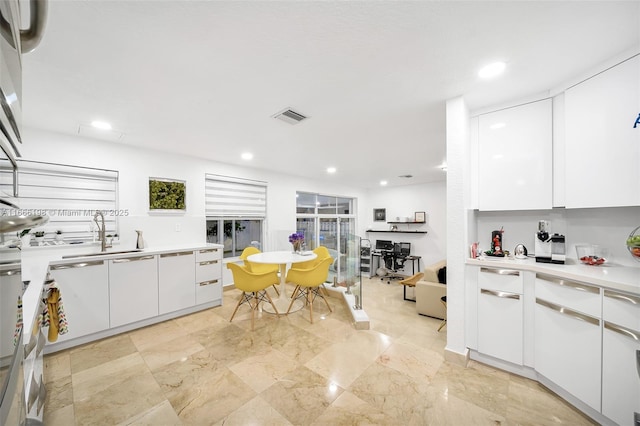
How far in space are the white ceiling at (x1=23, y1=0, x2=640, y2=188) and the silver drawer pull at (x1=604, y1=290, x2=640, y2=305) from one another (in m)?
1.60

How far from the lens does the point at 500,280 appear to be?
2062 mm

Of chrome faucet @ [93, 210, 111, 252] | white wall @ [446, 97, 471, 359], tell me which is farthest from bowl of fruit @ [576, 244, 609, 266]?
chrome faucet @ [93, 210, 111, 252]

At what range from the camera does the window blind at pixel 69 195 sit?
2705 millimetres

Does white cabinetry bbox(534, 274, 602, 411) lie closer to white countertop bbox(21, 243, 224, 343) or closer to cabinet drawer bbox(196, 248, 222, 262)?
white countertop bbox(21, 243, 224, 343)

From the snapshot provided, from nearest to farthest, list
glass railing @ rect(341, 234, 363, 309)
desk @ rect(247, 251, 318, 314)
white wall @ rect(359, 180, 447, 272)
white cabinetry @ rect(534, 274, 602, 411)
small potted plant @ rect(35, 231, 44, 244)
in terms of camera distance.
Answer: white cabinetry @ rect(534, 274, 602, 411)
small potted plant @ rect(35, 231, 44, 244)
desk @ rect(247, 251, 318, 314)
glass railing @ rect(341, 234, 363, 309)
white wall @ rect(359, 180, 447, 272)

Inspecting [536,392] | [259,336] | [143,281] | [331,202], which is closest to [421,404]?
[536,392]

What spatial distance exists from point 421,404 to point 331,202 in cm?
538

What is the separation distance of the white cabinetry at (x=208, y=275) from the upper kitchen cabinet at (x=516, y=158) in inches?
141

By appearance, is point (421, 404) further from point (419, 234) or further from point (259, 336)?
point (419, 234)

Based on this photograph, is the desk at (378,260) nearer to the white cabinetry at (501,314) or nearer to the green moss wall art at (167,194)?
the white cabinetry at (501,314)

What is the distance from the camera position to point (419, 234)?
673 cm

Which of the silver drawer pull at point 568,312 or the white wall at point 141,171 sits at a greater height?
the white wall at point 141,171

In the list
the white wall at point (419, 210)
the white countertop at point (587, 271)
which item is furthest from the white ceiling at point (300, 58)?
the white wall at point (419, 210)

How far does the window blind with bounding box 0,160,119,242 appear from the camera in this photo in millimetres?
2705
